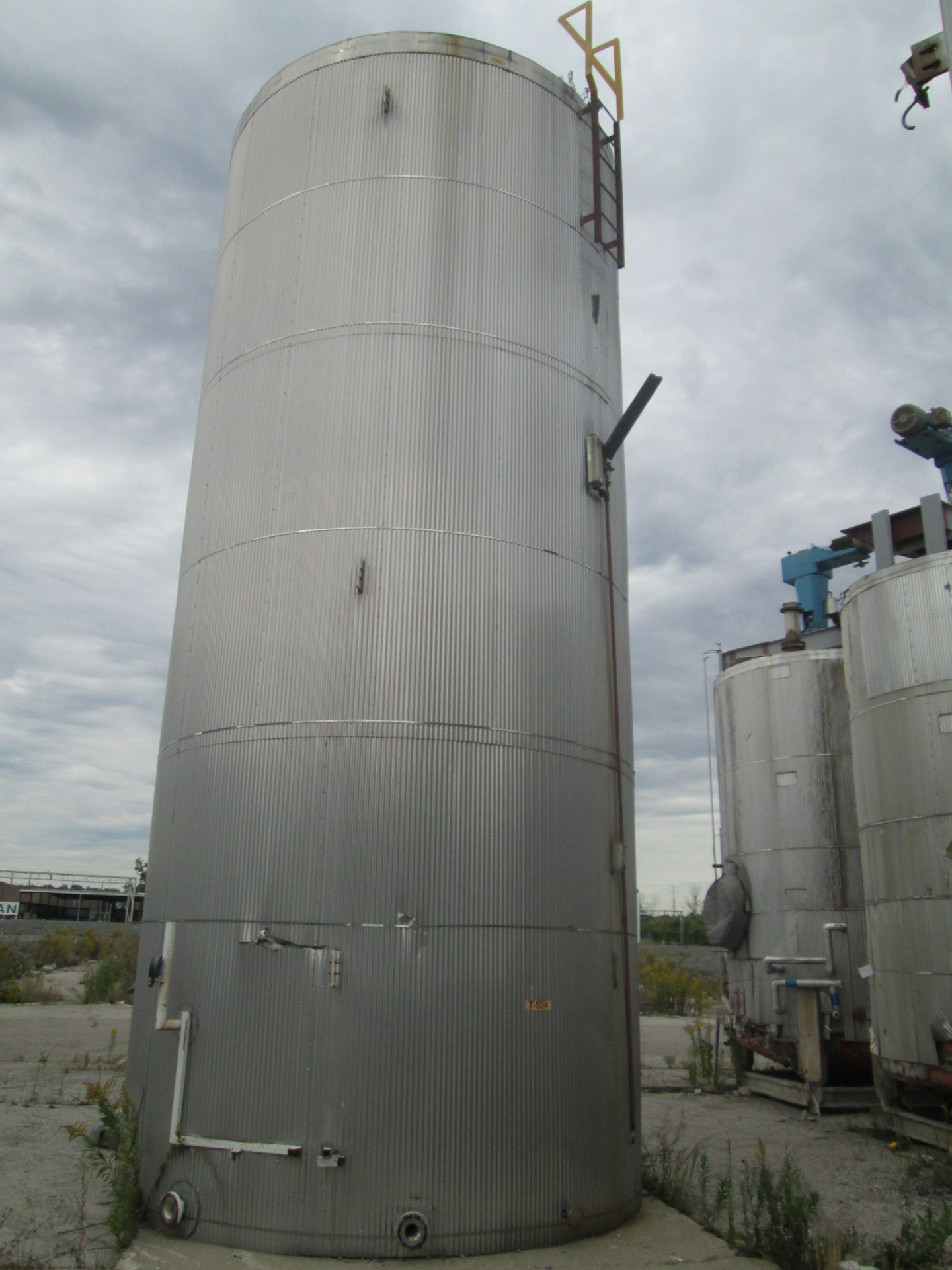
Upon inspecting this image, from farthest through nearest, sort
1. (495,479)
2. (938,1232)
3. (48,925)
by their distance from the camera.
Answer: (48,925) → (495,479) → (938,1232)

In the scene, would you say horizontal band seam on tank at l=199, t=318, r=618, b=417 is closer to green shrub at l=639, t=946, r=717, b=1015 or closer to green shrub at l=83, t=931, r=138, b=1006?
green shrub at l=83, t=931, r=138, b=1006

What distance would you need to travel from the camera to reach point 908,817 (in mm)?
12359

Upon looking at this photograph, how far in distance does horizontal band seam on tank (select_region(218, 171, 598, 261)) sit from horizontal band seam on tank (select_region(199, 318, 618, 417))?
1.65 metres

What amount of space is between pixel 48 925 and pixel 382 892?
1806 inches

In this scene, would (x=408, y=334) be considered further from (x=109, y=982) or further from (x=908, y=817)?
(x=109, y=982)

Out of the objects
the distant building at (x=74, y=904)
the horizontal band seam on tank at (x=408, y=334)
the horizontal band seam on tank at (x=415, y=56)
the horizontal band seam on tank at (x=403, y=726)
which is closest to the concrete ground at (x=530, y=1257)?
the horizontal band seam on tank at (x=403, y=726)

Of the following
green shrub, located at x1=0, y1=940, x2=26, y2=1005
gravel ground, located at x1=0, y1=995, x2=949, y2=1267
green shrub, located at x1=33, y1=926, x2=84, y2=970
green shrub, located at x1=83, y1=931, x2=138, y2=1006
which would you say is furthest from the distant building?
gravel ground, located at x1=0, y1=995, x2=949, y2=1267

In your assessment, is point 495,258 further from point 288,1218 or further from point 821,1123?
point 821,1123

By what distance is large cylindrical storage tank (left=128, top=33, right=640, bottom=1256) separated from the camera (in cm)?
776

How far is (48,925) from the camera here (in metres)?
47.7

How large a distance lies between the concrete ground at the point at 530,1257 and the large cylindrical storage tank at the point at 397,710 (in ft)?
0.48

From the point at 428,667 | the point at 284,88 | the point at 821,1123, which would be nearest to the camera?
the point at 428,667

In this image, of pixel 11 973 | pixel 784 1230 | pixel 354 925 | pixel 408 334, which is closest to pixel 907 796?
pixel 784 1230

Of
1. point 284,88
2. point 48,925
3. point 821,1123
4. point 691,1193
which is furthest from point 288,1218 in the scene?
point 48,925
